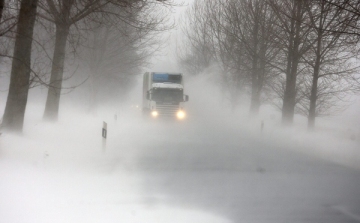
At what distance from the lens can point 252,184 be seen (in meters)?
9.95

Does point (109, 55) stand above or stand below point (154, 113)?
above

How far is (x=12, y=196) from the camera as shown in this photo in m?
7.44

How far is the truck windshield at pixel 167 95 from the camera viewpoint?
30250 mm

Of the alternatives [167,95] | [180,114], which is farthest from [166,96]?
[180,114]

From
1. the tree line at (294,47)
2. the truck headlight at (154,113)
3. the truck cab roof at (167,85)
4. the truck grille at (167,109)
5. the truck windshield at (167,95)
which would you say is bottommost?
the truck headlight at (154,113)

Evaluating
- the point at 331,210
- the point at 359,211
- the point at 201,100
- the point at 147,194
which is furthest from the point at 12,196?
the point at 201,100

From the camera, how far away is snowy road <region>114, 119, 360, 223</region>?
7773 millimetres

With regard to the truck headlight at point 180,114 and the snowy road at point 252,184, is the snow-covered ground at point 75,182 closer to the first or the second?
the snowy road at point 252,184

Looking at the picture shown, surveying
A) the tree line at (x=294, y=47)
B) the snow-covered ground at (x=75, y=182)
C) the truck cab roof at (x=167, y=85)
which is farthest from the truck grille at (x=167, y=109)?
the snow-covered ground at (x=75, y=182)

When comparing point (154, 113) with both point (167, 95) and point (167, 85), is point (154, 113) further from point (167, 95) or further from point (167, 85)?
point (167, 85)

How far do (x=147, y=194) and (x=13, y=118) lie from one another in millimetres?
6179

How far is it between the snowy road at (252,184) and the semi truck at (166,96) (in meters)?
14.4

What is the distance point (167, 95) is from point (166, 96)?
10cm

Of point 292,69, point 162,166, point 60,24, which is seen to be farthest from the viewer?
point 292,69
